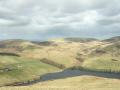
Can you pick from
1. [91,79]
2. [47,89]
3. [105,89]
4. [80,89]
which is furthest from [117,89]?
[91,79]

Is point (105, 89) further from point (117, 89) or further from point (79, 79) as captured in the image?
point (79, 79)

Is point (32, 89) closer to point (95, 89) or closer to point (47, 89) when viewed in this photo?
point (47, 89)

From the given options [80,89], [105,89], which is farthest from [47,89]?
[105,89]

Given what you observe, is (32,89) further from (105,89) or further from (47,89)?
(105,89)

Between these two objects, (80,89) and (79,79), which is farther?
(79,79)

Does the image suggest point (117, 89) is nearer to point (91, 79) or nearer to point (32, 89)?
point (32, 89)

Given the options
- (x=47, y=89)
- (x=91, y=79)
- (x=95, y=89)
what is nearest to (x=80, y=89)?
(x=95, y=89)

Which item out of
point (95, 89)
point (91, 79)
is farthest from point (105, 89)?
point (91, 79)
